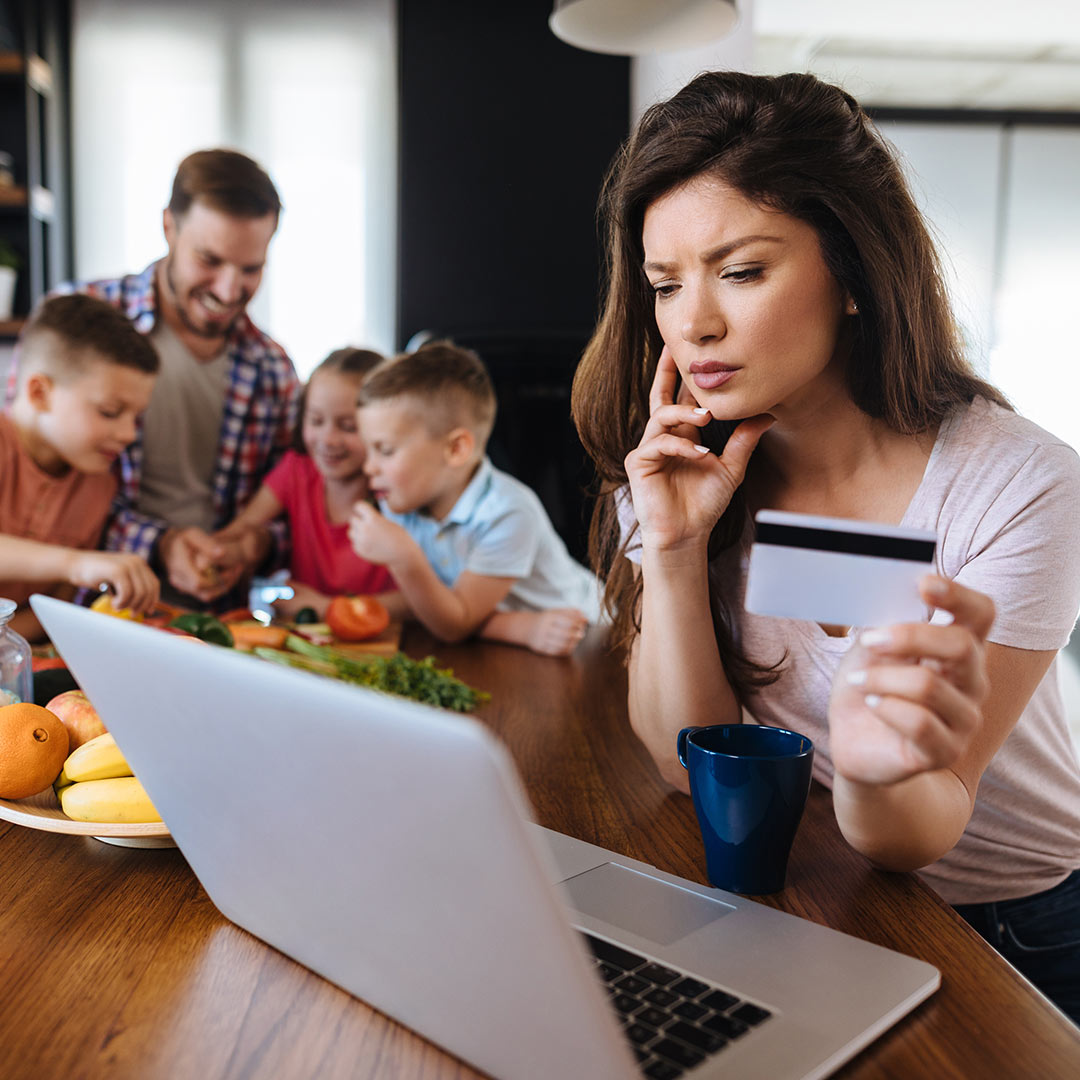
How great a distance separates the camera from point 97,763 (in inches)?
32.6

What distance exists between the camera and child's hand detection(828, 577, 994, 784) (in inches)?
23.2


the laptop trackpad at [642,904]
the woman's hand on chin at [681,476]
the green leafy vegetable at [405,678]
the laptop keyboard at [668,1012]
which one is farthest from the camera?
the green leafy vegetable at [405,678]

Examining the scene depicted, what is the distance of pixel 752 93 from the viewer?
0.99 meters

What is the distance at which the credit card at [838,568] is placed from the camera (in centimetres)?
56

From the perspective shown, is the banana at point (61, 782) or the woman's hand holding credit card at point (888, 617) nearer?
the woman's hand holding credit card at point (888, 617)

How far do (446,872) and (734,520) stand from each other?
734mm

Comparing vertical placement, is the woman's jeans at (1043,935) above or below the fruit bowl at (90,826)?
below

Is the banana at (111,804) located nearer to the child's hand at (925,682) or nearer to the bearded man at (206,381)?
the child's hand at (925,682)

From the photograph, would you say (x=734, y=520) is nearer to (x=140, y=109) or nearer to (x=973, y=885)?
(x=973, y=885)

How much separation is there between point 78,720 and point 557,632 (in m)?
0.81

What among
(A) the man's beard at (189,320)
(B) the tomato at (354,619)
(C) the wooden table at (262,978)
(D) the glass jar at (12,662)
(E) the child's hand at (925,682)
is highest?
(A) the man's beard at (189,320)

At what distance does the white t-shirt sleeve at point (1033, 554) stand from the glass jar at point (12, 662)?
2.87ft

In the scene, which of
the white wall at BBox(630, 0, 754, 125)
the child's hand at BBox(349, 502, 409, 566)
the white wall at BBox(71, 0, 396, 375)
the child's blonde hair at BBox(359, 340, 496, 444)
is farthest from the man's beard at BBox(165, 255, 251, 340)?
the white wall at BBox(71, 0, 396, 375)

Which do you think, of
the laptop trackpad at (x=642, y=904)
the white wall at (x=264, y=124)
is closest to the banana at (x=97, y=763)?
the laptop trackpad at (x=642, y=904)
